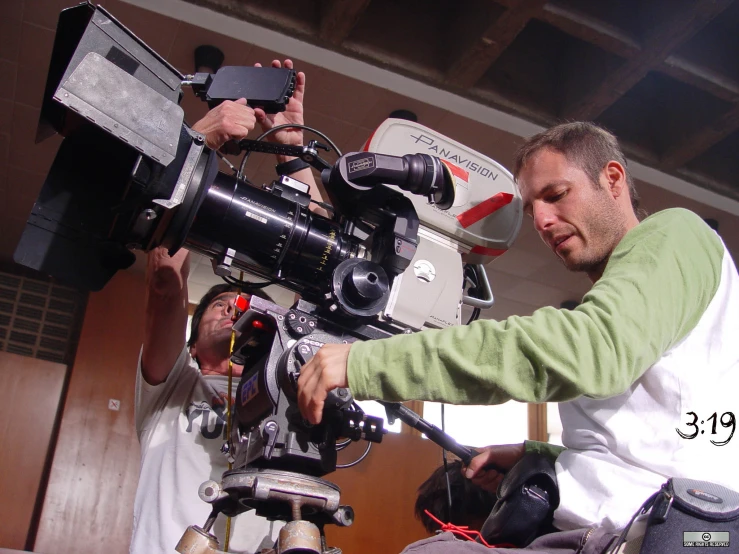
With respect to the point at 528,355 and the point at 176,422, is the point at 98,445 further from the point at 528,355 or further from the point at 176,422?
the point at 528,355

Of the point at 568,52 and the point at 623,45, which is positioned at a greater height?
the point at 568,52

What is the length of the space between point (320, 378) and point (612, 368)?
351mm

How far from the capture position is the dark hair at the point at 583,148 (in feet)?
3.83

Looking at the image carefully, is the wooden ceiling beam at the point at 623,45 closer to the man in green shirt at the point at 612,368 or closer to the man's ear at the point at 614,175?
the man's ear at the point at 614,175

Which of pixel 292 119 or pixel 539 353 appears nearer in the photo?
pixel 539 353

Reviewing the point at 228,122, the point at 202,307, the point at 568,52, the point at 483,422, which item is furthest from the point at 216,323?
the point at 483,422

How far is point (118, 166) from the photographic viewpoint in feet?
3.22

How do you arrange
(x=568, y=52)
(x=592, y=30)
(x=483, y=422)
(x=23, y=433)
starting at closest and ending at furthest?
(x=592, y=30), (x=568, y=52), (x=23, y=433), (x=483, y=422)

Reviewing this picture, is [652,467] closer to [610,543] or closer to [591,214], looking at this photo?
[610,543]

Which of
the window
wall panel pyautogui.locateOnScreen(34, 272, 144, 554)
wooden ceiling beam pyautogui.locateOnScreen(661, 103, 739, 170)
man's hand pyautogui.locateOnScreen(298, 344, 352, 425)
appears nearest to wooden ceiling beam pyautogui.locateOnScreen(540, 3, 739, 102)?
wooden ceiling beam pyautogui.locateOnScreen(661, 103, 739, 170)

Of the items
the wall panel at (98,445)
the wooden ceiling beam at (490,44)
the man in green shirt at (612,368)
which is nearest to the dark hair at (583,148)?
the man in green shirt at (612,368)

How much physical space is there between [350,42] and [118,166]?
1.79 meters

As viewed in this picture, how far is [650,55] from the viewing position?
251 centimetres

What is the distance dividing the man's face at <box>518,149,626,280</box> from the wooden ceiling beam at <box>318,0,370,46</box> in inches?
57.6
